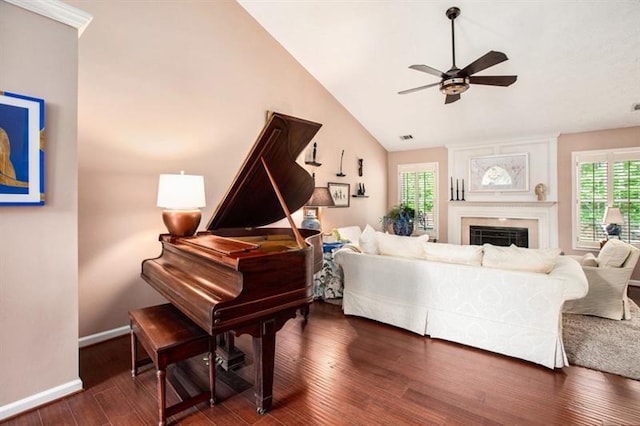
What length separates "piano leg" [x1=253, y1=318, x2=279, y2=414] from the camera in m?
1.84

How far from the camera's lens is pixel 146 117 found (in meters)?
3.19

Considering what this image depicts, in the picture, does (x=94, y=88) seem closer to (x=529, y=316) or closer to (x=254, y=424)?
(x=254, y=424)

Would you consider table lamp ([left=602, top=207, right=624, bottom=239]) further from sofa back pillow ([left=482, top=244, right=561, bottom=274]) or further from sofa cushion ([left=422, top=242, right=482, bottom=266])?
sofa cushion ([left=422, top=242, right=482, bottom=266])

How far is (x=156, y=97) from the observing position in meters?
3.26

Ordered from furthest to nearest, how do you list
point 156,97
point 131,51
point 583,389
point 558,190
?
1. point 558,190
2. point 156,97
3. point 131,51
4. point 583,389

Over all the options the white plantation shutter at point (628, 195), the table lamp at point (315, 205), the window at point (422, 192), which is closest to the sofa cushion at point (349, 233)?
the table lamp at point (315, 205)

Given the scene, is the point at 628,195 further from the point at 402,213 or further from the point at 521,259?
the point at 521,259

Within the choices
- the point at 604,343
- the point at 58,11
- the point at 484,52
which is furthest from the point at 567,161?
the point at 58,11

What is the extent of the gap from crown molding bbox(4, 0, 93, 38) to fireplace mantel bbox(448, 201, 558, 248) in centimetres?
681

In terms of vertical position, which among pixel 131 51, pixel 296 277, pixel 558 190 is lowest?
pixel 296 277

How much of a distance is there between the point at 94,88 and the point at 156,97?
569 mm

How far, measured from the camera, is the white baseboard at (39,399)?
1875 millimetres

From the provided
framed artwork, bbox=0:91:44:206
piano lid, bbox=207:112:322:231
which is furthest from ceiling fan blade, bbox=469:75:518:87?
framed artwork, bbox=0:91:44:206

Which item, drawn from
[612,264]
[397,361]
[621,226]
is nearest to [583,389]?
[397,361]
